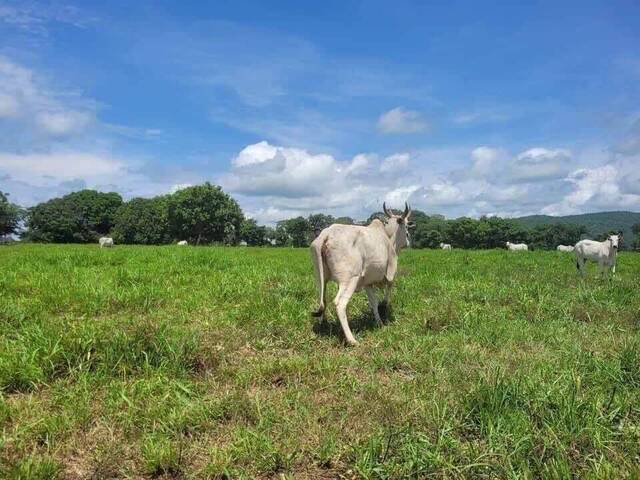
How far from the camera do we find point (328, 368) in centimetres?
598

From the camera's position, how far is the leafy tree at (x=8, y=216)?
80688 mm

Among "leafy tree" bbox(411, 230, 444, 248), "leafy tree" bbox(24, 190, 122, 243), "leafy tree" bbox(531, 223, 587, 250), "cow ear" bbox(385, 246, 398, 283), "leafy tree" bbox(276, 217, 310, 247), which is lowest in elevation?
"leafy tree" bbox(531, 223, 587, 250)

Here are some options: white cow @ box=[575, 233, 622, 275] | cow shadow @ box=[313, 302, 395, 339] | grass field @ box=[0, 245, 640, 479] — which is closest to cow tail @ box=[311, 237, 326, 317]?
cow shadow @ box=[313, 302, 395, 339]

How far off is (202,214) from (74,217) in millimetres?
26639

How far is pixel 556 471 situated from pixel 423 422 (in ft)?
3.87

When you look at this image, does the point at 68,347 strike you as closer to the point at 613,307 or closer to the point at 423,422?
the point at 423,422

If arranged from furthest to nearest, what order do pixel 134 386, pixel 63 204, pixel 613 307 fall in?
pixel 63 204
pixel 613 307
pixel 134 386

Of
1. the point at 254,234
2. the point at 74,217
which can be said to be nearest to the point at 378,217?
the point at 74,217

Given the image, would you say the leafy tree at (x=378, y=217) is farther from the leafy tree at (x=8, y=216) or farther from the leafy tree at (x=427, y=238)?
the leafy tree at (x=427, y=238)

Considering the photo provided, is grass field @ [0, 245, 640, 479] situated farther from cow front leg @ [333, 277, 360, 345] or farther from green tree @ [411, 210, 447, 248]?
green tree @ [411, 210, 447, 248]

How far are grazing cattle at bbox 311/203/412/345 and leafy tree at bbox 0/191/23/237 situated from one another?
88619mm

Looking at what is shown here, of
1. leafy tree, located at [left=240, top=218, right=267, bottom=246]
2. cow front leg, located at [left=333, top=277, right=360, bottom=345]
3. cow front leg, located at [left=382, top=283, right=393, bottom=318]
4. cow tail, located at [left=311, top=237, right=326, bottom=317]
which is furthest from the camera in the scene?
leafy tree, located at [left=240, top=218, right=267, bottom=246]

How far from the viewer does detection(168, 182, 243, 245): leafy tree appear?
7525 cm

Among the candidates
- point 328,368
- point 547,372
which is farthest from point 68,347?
point 547,372
